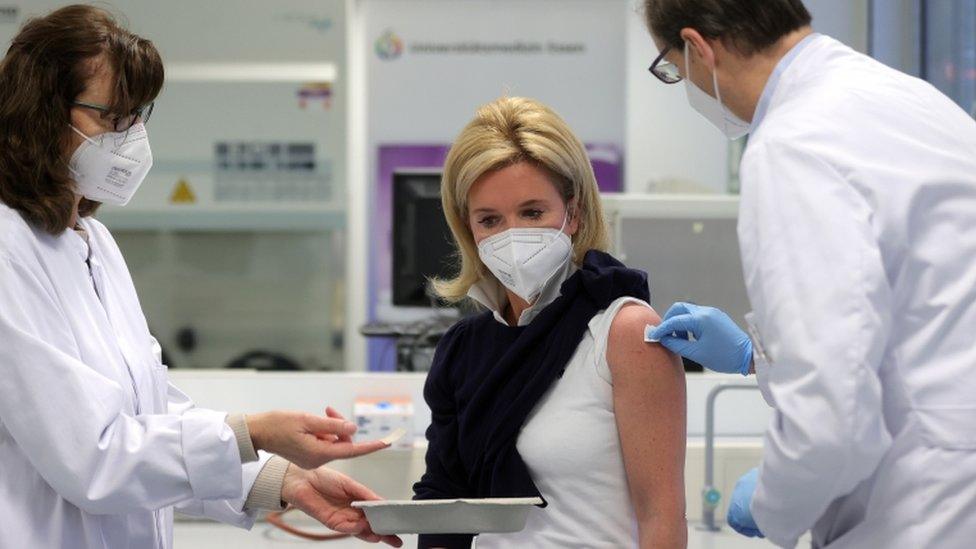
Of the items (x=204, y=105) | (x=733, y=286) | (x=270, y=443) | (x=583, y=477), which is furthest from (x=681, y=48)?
(x=204, y=105)

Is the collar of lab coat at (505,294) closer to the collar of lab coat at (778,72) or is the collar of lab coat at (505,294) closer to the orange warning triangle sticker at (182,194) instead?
the collar of lab coat at (778,72)

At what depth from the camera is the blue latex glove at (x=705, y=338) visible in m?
1.62

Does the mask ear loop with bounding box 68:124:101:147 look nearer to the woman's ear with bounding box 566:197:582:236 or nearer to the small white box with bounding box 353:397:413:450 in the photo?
the woman's ear with bounding box 566:197:582:236

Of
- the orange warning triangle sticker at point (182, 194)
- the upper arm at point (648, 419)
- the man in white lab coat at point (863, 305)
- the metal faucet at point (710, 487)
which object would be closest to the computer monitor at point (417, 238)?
the metal faucet at point (710, 487)

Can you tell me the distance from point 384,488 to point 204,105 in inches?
156

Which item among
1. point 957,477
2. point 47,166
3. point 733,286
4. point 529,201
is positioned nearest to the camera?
point 957,477

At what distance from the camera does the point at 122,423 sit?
60.9 inches

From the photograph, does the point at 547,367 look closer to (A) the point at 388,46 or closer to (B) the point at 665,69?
(B) the point at 665,69

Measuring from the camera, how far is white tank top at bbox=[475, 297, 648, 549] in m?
1.60

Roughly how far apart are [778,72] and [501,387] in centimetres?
62

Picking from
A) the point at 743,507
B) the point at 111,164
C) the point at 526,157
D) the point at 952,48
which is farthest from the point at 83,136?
the point at 952,48

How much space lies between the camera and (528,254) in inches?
68.5

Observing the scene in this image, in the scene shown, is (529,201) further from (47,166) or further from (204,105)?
(204,105)

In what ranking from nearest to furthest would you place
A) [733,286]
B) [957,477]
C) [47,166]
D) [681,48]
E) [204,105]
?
[957,477] → [681,48] → [47,166] → [733,286] → [204,105]
